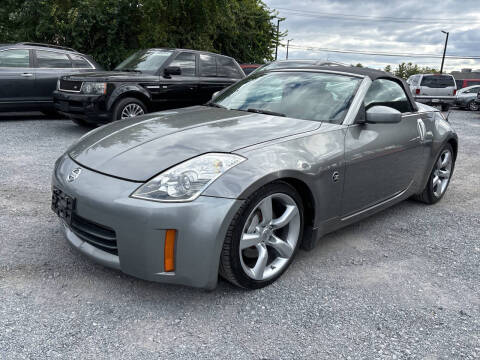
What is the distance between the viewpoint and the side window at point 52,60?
30.0 feet

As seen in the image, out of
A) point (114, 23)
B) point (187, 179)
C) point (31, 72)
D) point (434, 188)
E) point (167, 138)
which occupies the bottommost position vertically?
point (434, 188)

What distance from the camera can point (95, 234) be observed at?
257 cm

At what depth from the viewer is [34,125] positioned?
29.0 ft

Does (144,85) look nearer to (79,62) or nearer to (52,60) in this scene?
(79,62)

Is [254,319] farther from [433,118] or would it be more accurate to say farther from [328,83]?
[433,118]

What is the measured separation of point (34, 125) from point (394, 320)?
823cm

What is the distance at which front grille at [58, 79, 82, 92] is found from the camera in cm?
760

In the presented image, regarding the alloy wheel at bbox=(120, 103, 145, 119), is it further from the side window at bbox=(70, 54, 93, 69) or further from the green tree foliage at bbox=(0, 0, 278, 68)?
the green tree foliage at bbox=(0, 0, 278, 68)

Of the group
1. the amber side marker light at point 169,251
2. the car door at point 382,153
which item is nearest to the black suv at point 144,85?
the car door at point 382,153

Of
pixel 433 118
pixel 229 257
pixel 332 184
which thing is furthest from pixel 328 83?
pixel 229 257

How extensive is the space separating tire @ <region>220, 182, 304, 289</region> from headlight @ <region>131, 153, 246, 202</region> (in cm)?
25

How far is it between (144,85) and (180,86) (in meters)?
0.74

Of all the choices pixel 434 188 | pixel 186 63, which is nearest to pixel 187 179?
pixel 434 188

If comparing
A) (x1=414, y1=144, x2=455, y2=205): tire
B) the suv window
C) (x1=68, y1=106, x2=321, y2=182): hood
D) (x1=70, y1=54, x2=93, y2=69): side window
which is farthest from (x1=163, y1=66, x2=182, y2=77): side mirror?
the suv window
